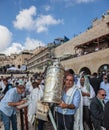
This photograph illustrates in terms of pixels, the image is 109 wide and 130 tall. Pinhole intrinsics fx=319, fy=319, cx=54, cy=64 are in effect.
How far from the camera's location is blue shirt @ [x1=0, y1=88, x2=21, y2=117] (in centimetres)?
746

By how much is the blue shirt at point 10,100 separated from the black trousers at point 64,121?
1515mm

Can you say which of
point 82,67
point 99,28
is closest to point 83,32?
point 99,28

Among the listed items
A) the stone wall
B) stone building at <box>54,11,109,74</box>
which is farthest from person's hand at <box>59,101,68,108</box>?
the stone wall

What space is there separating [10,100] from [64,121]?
5.79 ft

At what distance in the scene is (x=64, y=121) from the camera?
6.26m

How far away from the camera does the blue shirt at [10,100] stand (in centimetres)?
746

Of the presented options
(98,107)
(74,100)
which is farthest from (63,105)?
(98,107)

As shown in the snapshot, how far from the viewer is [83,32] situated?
52.1m

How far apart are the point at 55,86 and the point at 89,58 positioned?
110 feet

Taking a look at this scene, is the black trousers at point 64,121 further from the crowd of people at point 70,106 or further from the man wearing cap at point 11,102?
the man wearing cap at point 11,102

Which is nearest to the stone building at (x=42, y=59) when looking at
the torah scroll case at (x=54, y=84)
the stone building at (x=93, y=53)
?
the stone building at (x=93, y=53)

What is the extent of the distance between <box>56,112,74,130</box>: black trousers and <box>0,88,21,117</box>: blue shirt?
4.97 ft

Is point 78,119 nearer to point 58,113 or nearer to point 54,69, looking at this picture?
point 58,113

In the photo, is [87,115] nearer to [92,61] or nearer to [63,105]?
[63,105]
